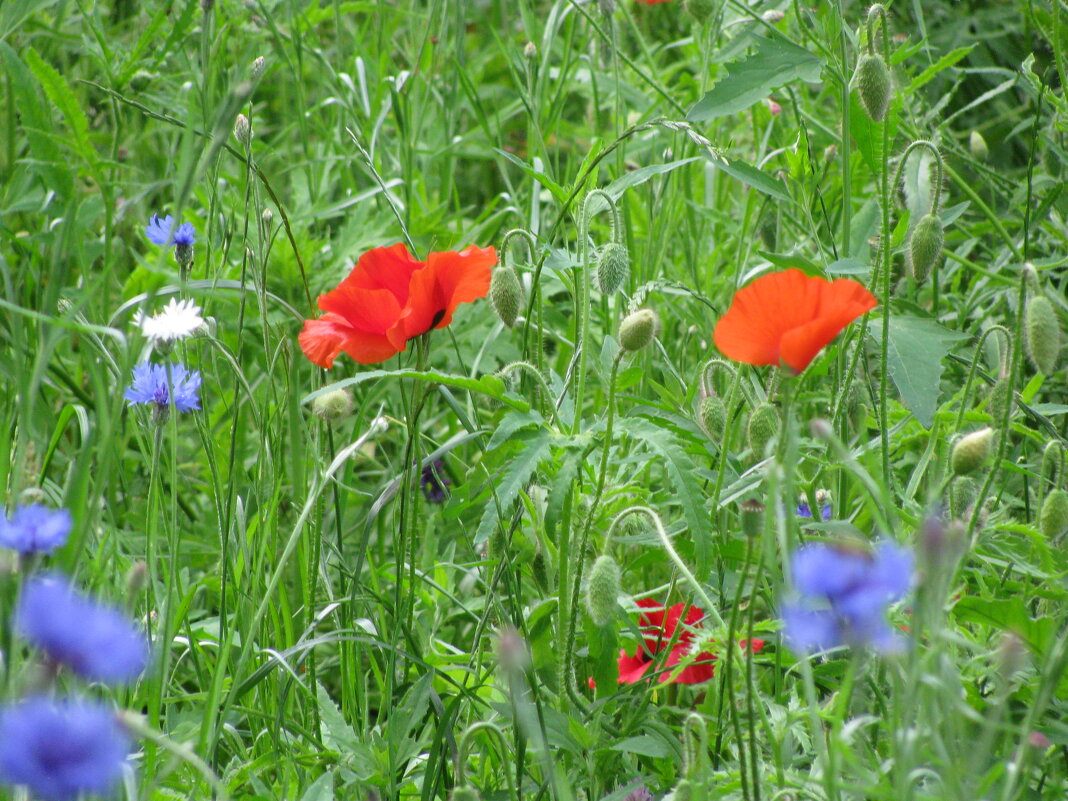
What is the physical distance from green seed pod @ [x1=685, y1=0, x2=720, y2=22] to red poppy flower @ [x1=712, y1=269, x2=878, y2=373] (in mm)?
1053

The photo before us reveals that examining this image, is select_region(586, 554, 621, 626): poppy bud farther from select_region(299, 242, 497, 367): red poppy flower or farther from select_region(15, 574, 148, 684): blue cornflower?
select_region(15, 574, 148, 684): blue cornflower

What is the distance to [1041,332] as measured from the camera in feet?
3.50

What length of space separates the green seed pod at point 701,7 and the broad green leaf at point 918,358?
82cm

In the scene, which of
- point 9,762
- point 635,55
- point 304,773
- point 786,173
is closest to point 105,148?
point 635,55

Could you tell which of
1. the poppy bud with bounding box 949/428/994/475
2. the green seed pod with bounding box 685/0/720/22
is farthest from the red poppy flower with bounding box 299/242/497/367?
the green seed pod with bounding box 685/0/720/22

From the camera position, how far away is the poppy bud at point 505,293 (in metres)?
1.35

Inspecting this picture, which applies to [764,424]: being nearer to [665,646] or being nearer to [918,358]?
[918,358]

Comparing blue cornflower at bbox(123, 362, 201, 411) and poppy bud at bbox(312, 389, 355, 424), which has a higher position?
blue cornflower at bbox(123, 362, 201, 411)

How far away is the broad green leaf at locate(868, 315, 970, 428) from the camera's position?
117cm

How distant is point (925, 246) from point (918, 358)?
0.44 ft

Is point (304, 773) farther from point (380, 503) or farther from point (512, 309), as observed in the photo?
point (512, 309)

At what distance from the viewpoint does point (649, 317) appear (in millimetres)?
1100

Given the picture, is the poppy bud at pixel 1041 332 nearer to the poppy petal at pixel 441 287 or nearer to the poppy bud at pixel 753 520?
the poppy bud at pixel 753 520

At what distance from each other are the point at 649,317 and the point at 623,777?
52cm
